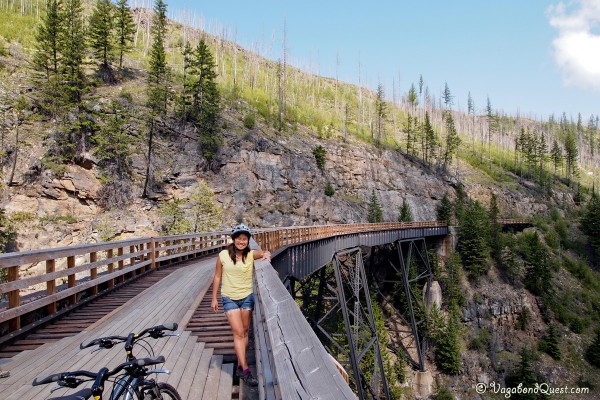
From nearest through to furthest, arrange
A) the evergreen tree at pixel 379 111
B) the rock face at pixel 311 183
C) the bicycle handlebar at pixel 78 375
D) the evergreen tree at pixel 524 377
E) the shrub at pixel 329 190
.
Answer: the bicycle handlebar at pixel 78 375 → the evergreen tree at pixel 524 377 → the rock face at pixel 311 183 → the shrub at pixel 329 190 → the evergreen tree at pixel 379 111

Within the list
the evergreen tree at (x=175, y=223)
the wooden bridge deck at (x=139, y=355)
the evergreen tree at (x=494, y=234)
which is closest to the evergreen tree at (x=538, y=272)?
the evergreen tree at (x=494, y=234)

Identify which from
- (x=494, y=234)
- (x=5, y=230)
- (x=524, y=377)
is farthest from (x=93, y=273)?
(x=494, y=234)

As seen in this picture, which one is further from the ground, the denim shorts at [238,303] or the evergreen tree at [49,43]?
the evergreen tree at [49,43]

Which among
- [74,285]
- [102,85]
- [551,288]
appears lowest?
[551,288]

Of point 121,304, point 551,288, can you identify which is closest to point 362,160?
point 551,288

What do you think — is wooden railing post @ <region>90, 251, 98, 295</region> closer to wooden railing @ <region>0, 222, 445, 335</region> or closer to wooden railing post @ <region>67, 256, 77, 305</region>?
wooden railing @ <region>0, 222, 445, 335</region>

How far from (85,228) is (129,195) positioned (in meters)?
6.02

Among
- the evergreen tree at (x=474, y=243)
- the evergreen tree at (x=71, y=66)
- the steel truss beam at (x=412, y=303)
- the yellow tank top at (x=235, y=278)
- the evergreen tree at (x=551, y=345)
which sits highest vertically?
the evergreen tree at (x=71, y=66)

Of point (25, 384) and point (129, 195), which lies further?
point (129, 195)

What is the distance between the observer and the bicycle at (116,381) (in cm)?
220

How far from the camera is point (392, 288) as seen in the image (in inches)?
1654

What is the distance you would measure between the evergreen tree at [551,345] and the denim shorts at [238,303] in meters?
43.5

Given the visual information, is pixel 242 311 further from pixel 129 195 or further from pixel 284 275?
pixel 129 195

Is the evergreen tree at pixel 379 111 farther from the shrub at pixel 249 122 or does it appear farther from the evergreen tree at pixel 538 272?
the evergreen tree at pixel 538 272
